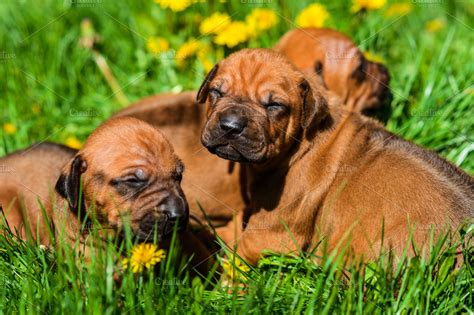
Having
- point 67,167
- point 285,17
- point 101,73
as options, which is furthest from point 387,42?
point 67,167

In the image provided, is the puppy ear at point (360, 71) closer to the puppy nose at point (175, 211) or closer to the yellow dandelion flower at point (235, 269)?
the yellow dandelion flower at point (235, 269)

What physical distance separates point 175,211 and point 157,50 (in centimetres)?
419

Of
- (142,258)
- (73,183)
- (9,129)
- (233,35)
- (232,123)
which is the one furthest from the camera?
(233,35)

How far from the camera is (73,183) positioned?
5918 mm

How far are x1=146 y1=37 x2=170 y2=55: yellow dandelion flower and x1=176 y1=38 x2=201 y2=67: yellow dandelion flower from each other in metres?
0.21

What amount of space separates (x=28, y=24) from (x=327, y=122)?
5.13 meters

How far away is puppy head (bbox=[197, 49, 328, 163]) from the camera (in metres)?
6.11

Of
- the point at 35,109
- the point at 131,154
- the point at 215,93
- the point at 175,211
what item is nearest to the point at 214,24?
the point at 35,109

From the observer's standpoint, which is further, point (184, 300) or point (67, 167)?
point (67, 167)

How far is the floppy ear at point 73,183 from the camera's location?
589cm

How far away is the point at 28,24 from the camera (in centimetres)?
1022

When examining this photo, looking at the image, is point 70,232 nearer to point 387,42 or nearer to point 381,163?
point 381,163

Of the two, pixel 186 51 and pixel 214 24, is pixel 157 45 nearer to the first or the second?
pixel 186 51

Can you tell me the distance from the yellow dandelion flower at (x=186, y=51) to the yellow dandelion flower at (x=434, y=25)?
11.1ft
